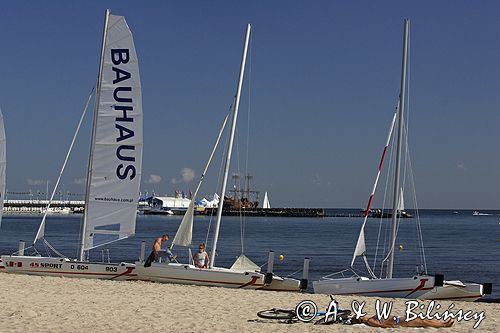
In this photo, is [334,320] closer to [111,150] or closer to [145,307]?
[145,307]

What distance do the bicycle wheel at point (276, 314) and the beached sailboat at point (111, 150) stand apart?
7.01 meters

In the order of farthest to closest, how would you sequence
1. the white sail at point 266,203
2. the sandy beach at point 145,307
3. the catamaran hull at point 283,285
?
the white sail at point 266,203, the catamaran hull at point 283,285, the sandy beach at point 145,307

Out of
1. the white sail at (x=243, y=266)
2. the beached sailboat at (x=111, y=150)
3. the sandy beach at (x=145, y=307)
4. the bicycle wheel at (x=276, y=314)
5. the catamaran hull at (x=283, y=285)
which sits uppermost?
the beached sailboat at (x=111, y=150)

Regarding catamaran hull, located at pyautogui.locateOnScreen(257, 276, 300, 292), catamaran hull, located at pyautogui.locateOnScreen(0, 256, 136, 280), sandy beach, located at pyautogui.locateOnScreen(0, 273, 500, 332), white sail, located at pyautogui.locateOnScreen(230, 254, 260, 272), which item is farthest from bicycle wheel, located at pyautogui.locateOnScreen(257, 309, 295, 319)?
catamaran hull, located at pyautogui.locateOnScreen(0, 256, 136, 280)

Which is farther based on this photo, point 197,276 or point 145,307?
point 197,276

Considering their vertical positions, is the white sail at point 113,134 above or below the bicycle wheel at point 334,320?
above

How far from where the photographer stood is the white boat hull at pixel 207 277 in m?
20.0

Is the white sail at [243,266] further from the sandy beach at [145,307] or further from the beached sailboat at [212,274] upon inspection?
the sandy beach at [145,307]

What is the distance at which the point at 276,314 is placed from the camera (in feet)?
49.0

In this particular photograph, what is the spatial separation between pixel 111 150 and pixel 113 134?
1.54ft

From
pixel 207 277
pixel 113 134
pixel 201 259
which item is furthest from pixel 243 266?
pixel 113 134

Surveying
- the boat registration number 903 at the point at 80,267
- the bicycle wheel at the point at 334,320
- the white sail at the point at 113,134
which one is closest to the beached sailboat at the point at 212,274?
the boat registration number 903 at the point at 80,267

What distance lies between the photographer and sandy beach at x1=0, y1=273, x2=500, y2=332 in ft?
44.7

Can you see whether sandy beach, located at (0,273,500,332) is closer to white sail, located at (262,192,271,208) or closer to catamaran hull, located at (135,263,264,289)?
catamaran hull, located at (135,263,264,289)
